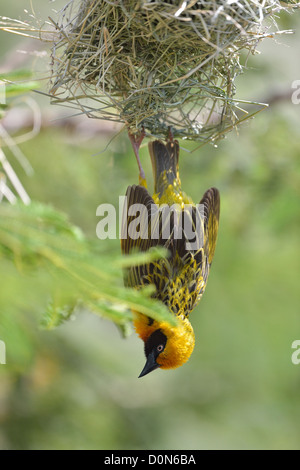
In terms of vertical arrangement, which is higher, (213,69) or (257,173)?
(257,173)

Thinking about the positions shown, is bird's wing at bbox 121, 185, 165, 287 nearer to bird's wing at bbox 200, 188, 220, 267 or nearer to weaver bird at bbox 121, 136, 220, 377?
weaver bird at bbox 121, 136, 220, 377

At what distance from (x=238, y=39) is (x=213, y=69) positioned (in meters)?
0.21

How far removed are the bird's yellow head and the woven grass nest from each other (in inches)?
39.4

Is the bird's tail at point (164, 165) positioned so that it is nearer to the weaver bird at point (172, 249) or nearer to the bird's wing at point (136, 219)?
the weaver bird at point (172, 249)

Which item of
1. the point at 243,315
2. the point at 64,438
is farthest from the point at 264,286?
the point at 64,438

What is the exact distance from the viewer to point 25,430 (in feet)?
21.3

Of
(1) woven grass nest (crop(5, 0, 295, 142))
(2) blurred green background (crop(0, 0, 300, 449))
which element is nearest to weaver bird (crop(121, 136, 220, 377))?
(1) woven grass nest (crop(5, 0, 295, 142))

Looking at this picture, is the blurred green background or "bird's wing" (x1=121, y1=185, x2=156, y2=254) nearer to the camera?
"bird's wing" (x1=121, y1=185, x2=156, y2=254)

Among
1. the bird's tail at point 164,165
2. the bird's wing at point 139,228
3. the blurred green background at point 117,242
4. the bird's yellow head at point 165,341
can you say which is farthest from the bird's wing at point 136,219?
the blurred green background at point 117,242

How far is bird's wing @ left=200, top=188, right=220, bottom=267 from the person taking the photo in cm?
273

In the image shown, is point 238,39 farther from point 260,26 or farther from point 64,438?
point 64,438

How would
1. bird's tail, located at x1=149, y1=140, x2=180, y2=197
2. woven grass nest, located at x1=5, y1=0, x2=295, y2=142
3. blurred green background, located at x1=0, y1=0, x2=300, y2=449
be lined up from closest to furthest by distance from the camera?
woven grass nest, located at x1=5, y1=0, x2=295, y2=142
bird's tail, located at x1=149, y1=140, x2=180, y2=197
blurred green background, located at x1=0, y1=0, x2=300, y2=449

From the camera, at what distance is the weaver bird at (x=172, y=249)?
2.67 meters

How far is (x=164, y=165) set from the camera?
9.29ft
